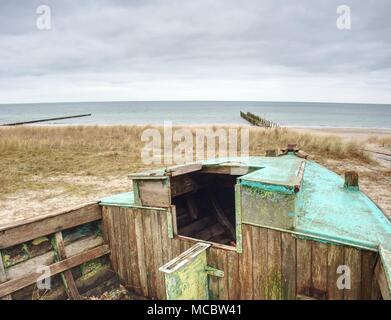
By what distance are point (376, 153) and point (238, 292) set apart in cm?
1770

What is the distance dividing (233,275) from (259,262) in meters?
0.48

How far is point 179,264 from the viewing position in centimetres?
358

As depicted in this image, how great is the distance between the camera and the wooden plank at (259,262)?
12.1ft

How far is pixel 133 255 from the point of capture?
16.5ft

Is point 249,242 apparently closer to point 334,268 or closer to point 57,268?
point 334,268

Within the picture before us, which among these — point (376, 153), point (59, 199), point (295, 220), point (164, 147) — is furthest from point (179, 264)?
point (376, 153)

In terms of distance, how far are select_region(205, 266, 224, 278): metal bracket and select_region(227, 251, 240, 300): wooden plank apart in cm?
11

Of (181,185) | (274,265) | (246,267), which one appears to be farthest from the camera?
(181,185)

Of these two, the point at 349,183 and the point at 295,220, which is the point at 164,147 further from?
the point at 295,220

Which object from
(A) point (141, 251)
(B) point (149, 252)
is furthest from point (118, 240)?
(B) point (149, 252)

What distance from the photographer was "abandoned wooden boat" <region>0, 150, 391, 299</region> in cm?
321

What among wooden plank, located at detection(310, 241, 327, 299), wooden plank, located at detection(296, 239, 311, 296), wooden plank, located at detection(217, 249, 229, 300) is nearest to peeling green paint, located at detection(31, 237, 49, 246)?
wooden plank, located at detection(217, 249, 229, 300)

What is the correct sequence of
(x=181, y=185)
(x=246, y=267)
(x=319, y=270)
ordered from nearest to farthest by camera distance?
(x=319, y=270) < (x=246, y=267) < (x=181, y=185)

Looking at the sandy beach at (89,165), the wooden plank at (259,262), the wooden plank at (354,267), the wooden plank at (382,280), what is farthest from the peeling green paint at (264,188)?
the sandy beach at (89,165)
